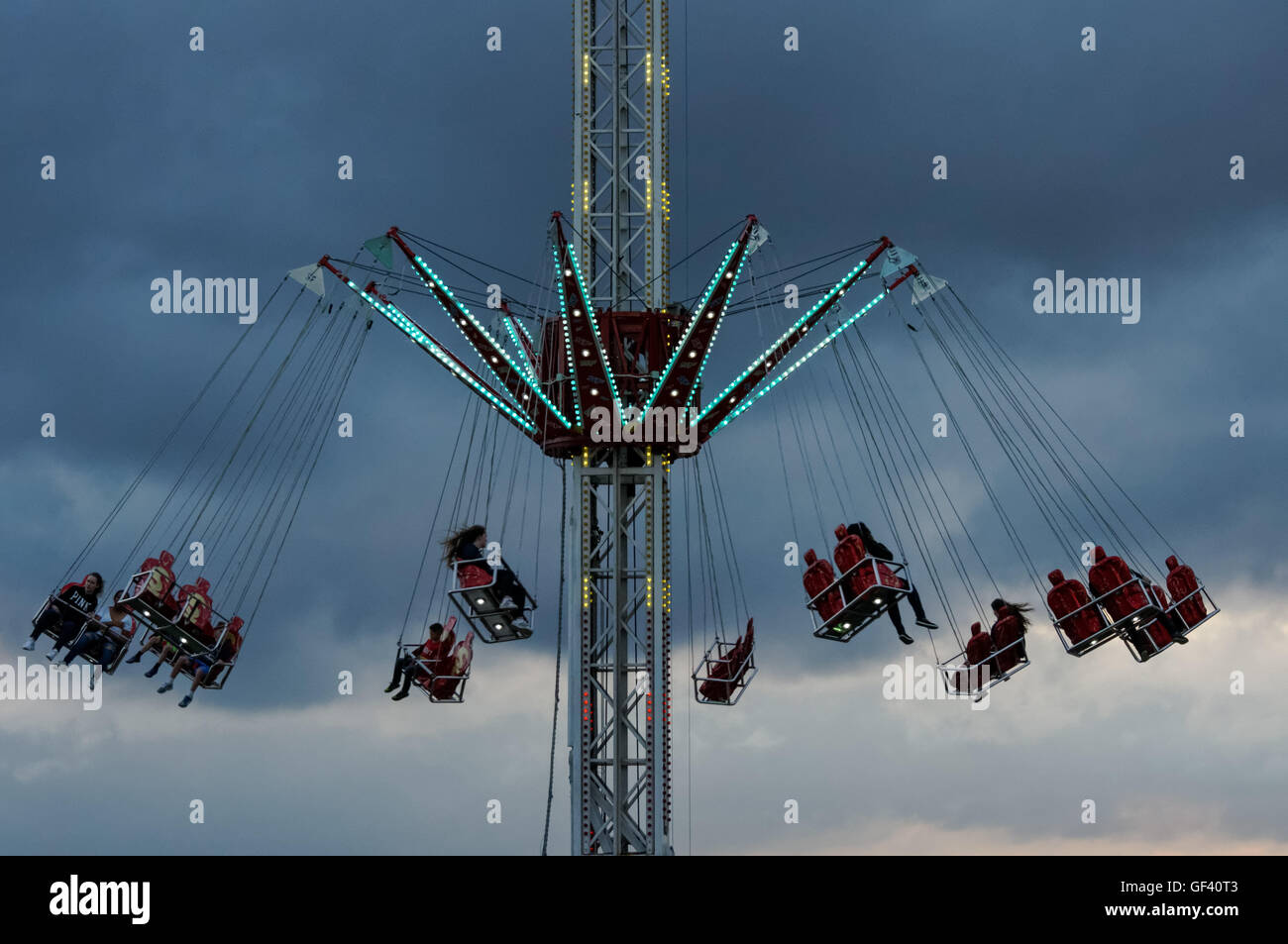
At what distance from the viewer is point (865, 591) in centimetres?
3209

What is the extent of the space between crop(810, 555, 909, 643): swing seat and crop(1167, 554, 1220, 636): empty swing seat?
173 inches

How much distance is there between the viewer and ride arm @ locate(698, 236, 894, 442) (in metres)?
38.6

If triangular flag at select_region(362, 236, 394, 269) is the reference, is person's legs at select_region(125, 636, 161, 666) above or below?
below

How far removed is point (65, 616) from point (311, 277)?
29.4 feet

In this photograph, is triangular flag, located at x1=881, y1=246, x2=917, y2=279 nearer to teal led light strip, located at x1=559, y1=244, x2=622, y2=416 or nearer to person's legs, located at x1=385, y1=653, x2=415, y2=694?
teal led light strip, located at x1=559, y1=244, x2=622, y2=416

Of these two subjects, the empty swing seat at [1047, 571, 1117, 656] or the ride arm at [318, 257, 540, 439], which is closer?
the empty swing seat at [1047, 571, 1117, 656]

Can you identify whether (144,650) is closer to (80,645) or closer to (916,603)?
(80,645)

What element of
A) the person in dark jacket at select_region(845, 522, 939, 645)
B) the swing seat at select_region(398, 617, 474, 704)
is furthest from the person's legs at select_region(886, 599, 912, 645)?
the swing seat at select_region(398, 617, 474, 704)

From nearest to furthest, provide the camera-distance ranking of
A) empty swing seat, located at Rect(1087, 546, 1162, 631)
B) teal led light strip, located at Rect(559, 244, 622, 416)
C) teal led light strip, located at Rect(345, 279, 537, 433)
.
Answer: empty swing seat, located at Rect(1087, 546, 1162, 631) < teal led light strip, located at Rect(559, 244, 622, 416) < teal led light strip, located at Rect(345, 279, 537, 433)

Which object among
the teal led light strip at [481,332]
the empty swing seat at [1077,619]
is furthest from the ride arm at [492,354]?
Answer: the empty swing seat at [1077,619]

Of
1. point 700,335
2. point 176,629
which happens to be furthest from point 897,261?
point 176,629

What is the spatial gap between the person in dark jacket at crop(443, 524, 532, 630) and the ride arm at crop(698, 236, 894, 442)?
20.1ft

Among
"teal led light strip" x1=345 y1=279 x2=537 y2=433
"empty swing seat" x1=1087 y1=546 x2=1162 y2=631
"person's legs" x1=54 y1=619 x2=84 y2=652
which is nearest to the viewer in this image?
"empty swing seat" x1=1087 y1=546 x2=1162 y2=631

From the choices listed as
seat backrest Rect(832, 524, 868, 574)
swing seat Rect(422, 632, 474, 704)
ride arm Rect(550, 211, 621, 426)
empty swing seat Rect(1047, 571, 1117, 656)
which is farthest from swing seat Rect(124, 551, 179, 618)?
empty swing seat Rect(1047, 571, 1117, 656)
